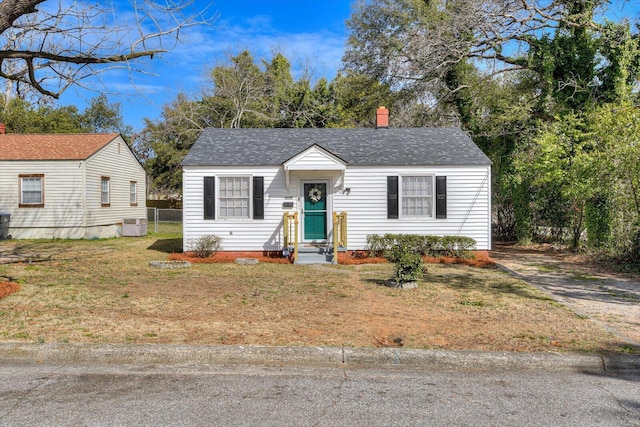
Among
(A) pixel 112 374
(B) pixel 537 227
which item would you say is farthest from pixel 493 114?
→ (A) pixel 112 374

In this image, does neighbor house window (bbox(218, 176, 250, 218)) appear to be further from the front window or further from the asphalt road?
the asphalt road

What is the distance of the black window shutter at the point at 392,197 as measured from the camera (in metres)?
14.0

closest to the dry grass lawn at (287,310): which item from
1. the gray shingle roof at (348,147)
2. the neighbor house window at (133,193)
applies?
the gray shingle roof at (348,147)

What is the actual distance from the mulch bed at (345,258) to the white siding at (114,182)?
371 inches

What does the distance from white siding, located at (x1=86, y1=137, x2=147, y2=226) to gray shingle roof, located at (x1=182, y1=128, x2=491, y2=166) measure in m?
7.67

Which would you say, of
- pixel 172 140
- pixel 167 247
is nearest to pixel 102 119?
pixel 172 140

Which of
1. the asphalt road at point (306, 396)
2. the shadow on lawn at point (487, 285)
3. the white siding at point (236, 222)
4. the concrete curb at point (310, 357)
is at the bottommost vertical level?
the asphalt road at point (306, 396)

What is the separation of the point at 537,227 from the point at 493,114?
15.4 ft

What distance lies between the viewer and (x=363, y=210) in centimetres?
1416

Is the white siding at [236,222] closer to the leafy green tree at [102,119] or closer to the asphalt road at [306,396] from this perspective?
the asphalt road at [306,396]

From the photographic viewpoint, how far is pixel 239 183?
46.4ft

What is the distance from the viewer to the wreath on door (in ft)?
46.7

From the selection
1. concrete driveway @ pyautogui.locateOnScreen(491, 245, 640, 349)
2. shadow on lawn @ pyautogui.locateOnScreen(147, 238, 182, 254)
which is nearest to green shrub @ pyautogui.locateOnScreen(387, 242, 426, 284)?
concrete driveway @ pyautogui.locateOnScreen(491, 245, 640, 349)

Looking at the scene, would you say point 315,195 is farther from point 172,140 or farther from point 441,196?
point 172,140
